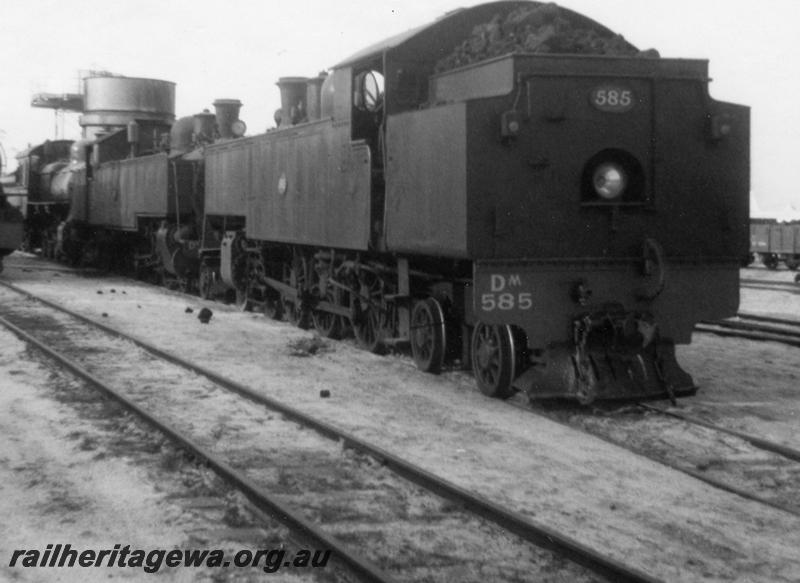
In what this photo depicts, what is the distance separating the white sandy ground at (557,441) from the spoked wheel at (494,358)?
0.14 meters

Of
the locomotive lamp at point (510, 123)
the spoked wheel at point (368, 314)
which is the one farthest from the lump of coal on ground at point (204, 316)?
the locomotive lamp at point (510, 123)

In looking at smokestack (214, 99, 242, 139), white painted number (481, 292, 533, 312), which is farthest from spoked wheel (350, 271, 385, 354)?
smokestack (214, 99, 242, 139)

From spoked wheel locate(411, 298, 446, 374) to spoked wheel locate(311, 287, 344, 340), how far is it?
2149mm

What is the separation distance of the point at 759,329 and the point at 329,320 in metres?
5.17

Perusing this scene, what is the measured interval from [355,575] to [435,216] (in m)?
4.19

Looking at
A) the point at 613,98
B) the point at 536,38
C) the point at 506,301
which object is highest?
the point at 536,38

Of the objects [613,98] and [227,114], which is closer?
[613,98]

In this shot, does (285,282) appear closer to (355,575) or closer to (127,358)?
(127,358)

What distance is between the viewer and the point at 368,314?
34.9ft

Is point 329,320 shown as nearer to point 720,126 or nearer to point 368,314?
point 368,314

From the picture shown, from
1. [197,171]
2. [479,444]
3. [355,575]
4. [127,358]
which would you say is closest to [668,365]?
[479,444]

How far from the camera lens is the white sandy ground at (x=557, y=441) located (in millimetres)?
4633

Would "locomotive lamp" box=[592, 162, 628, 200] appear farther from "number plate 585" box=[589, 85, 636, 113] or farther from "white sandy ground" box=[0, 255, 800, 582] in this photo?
"white sandy ground" box=[0, 255, 800, 582]

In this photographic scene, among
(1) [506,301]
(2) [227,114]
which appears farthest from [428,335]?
(2) [227,114]
